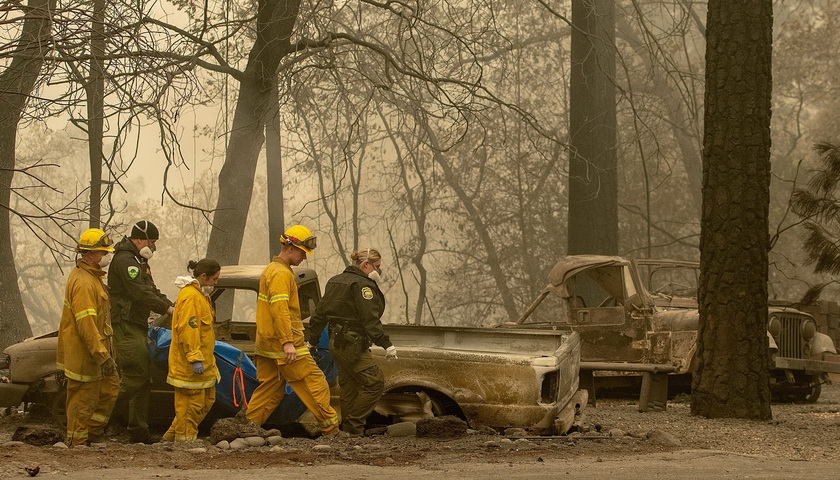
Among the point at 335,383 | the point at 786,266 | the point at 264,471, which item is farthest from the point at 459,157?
the point at 264,471

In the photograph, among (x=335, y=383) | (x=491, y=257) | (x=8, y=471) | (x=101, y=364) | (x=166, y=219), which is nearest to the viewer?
(x=8, y=471)

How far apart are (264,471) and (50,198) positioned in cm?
5554

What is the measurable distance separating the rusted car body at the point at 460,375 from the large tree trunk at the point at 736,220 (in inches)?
83.3

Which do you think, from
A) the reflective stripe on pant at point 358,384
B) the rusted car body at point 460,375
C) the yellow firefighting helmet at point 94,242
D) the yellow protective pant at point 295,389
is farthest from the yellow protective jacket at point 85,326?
the reflective stripe on pant at point 358,384

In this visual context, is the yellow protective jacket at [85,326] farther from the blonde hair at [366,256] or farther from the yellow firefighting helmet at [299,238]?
the blonde hair at [366,256]

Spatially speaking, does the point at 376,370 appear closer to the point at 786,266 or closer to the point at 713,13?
the point at 713,13

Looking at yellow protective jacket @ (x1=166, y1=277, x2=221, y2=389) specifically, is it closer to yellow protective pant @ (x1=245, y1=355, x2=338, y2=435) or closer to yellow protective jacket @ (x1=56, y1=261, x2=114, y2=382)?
yellow protective pant @ (x1=245, y1=355, x2=338, y2=435)

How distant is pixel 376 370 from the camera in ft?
29.4

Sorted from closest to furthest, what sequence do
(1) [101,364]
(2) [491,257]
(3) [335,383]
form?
1. (1) [101,364]
2. (3) [335,383]
3. (2) [491,257]

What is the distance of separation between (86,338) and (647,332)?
724 cm

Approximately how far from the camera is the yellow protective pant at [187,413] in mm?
8797

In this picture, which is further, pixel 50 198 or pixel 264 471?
pixel 50 198

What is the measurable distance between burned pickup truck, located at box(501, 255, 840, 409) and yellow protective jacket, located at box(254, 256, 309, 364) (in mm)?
4492

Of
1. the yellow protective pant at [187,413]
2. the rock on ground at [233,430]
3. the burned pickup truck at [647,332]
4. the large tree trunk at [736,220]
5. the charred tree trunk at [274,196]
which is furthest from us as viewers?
the charred tree trunk at [274,196]
